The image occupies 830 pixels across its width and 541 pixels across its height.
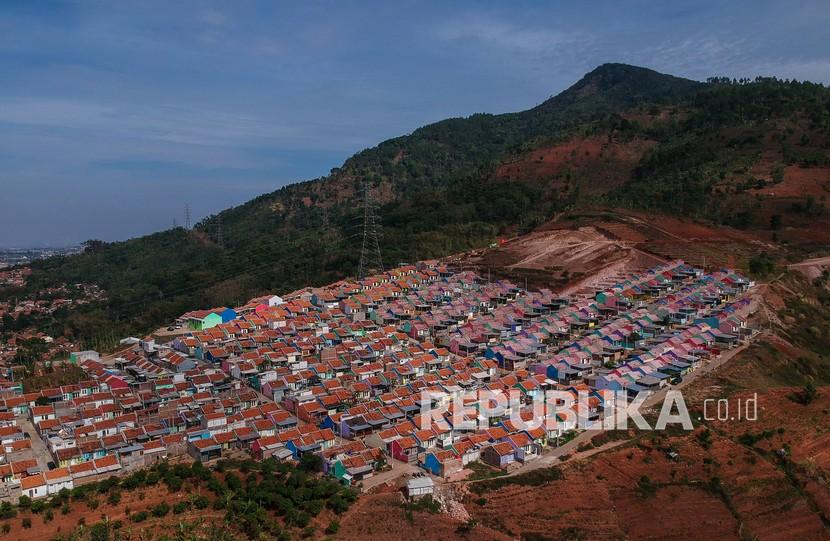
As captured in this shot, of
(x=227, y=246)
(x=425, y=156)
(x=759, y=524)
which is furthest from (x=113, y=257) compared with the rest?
(x=759, y=524)

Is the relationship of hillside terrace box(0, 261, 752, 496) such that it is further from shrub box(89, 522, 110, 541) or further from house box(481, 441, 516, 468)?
→ shrub box(89, 522, 110, 541)

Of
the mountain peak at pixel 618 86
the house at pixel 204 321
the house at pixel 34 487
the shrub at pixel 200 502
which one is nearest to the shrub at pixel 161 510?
the shrub at pixel 200 502

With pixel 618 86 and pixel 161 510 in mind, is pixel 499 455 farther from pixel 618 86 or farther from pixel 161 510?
pixel 618 86

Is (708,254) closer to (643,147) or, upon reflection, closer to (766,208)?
(766,208)

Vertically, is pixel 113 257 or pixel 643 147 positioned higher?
pixel 643 147

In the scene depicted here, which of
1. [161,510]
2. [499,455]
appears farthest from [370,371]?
[161,510]

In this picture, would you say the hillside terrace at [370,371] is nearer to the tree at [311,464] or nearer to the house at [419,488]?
the tree at [311,464]
